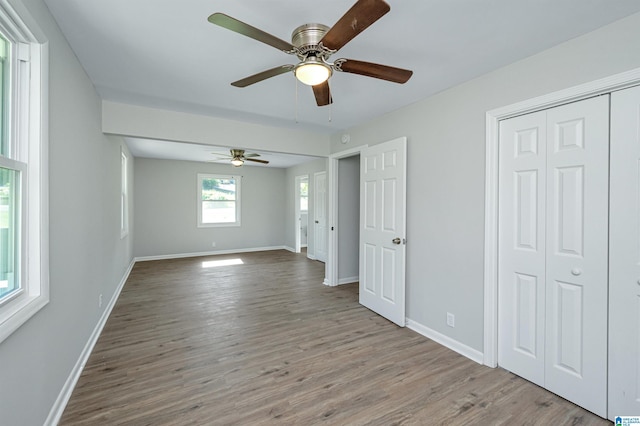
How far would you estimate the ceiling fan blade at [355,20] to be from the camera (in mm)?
1159

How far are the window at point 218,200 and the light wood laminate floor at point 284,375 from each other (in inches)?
148

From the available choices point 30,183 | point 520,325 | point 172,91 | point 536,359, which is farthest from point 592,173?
point 172,91

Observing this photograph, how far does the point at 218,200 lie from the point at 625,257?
741cm

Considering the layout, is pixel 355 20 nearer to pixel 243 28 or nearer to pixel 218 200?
pixel 243 28

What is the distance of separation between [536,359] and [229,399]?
7.57 ft

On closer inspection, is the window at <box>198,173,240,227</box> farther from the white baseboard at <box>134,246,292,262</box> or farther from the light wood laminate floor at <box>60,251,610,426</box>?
the light wood laminate floor at <box>60,251,610,426</box>

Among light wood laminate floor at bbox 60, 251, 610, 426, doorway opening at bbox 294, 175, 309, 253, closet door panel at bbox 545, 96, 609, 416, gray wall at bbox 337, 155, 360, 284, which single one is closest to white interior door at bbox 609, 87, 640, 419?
closet door panel at bbox 545, 96, 609, 416

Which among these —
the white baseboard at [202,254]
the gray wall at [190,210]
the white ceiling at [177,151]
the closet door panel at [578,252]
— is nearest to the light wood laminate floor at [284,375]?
the closet door panel at [578,252]

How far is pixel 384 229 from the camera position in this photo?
10.9 feet

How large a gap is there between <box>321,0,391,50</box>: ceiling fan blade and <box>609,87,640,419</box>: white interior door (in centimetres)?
167

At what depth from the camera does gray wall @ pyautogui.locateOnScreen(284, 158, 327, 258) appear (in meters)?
6.91

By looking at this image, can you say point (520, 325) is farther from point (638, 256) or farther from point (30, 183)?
point (30, 183)

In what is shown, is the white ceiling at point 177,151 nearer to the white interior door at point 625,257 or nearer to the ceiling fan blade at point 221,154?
the ceiling fan blade at point 221,154

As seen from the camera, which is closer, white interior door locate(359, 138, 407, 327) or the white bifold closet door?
the white bifold closet door
